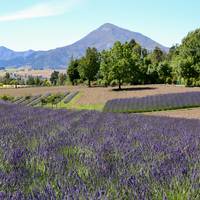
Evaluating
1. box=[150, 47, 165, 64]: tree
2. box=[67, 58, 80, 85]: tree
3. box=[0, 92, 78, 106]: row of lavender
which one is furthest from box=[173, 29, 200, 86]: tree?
box=[150, 47, 165, 64]: tree

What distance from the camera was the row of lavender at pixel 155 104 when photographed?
31375 millimetres

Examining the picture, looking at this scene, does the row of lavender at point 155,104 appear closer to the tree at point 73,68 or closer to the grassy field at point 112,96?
the grassy field at point 112,96

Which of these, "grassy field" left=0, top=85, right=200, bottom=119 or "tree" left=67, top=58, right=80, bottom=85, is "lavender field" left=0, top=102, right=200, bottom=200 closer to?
"grassy field" left=0, top=85, right=200, bottom=119

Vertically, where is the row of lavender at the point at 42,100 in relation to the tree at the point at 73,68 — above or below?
below

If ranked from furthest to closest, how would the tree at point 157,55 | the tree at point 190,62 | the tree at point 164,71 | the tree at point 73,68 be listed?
the tree at point 157,55 → the tree at point 73,68 → the tree at point 164,71 → the tree at point 190,62

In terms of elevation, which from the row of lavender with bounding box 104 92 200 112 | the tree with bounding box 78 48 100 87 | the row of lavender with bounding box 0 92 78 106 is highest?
the tree with bounding box 78 48 100 87

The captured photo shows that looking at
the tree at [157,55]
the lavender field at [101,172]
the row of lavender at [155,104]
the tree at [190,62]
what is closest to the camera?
the lavender field at [101,172]

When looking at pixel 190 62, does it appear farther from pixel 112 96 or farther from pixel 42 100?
pixel 42 100

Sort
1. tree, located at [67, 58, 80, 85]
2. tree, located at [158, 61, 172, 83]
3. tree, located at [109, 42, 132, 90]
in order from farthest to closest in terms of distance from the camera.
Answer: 1. tree, located at [67, 58, 80, 85]
2. tree, located at [158, 61, 172, 83]
3. tree, located at [109, 42, 132, 90]

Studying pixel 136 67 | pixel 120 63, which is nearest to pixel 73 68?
pixel 136 67

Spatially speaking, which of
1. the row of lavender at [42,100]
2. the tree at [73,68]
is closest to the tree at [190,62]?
the row of lavender at [42,100]

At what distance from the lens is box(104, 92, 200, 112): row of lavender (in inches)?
1235

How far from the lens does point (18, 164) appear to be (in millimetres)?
4684

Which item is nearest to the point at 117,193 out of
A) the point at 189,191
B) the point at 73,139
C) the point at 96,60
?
the point at 189,191
